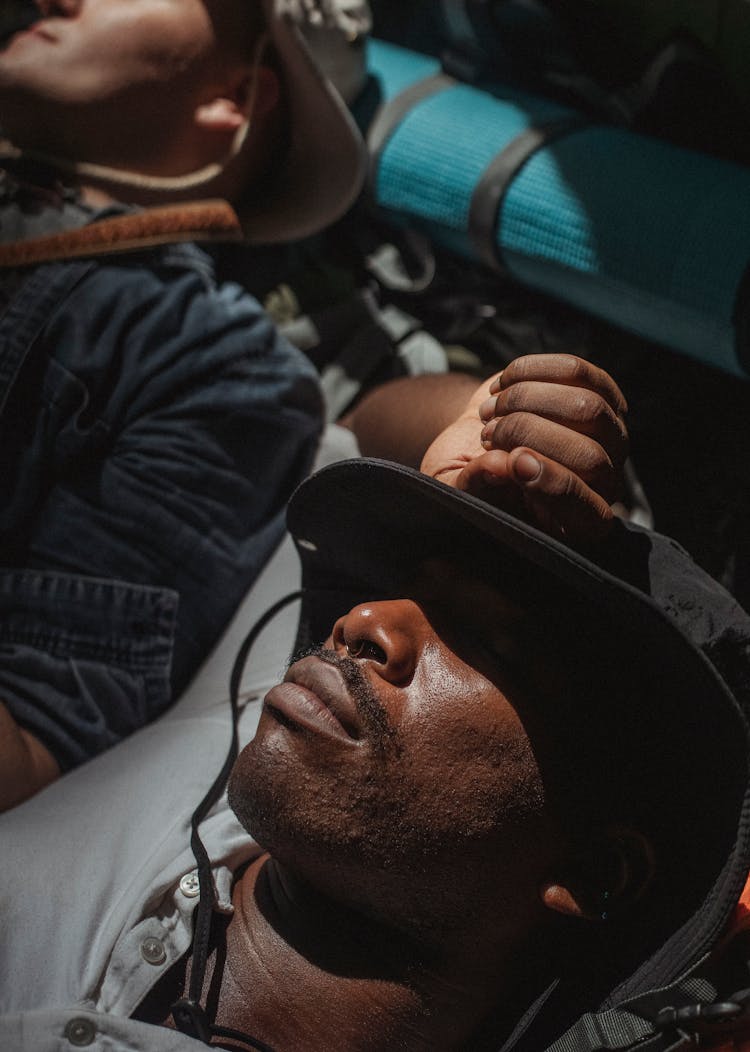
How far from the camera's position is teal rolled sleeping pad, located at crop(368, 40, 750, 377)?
1.26m

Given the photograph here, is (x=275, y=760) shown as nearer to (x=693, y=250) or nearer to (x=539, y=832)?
(x=539, y=832)

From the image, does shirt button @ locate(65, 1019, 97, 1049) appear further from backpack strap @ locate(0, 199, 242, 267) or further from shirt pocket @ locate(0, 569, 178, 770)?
backpack strap @ locate(0, 199, 242, 267)

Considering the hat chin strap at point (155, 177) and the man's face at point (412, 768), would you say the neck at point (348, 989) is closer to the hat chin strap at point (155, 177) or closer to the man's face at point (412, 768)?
the man's face at point (412, 768)

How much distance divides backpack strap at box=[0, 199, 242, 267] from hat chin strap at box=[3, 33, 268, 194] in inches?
2.5

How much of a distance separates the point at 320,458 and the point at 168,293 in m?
0.34

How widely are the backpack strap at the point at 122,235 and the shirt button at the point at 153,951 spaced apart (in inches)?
37.9

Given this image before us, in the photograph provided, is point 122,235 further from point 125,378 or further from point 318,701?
point 318,701

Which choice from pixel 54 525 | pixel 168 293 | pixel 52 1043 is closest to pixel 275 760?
pixel 52 1043

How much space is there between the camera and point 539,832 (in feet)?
3.01

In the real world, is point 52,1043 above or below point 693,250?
below

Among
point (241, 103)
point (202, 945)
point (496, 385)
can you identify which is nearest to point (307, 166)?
point (241, 103)

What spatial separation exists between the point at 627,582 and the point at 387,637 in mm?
235

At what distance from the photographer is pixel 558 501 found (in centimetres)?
83

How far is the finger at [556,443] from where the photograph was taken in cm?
85
